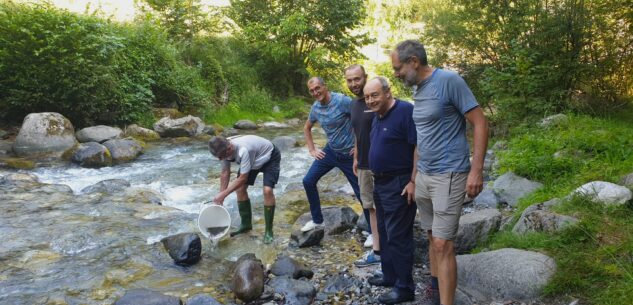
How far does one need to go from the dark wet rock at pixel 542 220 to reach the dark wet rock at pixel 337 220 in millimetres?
1975

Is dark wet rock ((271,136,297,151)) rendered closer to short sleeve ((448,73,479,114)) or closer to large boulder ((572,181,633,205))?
large boulder ((572,181,633,205))

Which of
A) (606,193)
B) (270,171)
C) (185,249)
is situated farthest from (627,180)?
(185,249)

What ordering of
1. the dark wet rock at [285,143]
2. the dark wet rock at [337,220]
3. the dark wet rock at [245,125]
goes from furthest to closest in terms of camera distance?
the dark wet rock at [245,125] < the dark wet rock at [285,143] < the dark wet rock at [337,220]

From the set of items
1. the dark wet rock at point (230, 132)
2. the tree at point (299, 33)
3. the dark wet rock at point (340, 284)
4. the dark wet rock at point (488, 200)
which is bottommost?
the dark wet rock at point (230, 132)

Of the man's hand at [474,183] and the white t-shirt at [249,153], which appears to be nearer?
the man's hand at [474,183]

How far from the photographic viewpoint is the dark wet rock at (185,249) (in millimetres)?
5039

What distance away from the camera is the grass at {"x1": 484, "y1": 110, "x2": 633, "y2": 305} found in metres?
3.40

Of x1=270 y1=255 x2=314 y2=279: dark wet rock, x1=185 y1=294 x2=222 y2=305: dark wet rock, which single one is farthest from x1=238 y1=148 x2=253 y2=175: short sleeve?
x1=185 y1=294 x2=222 y2=305: dark wet rock

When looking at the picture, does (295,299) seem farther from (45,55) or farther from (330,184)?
(45,55)

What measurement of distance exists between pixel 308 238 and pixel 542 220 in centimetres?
250

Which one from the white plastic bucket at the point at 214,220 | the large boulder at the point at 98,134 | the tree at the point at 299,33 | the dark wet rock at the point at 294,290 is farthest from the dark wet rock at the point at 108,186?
the tree at the point at 299,33

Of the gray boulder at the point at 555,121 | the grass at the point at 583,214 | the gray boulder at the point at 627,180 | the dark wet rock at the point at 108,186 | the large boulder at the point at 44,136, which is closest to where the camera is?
the grass at the point at 583,214

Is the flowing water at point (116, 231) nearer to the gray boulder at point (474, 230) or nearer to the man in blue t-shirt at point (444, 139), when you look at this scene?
the gray boulder at point (474, 230)

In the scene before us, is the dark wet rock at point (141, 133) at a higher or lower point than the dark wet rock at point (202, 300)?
higher
